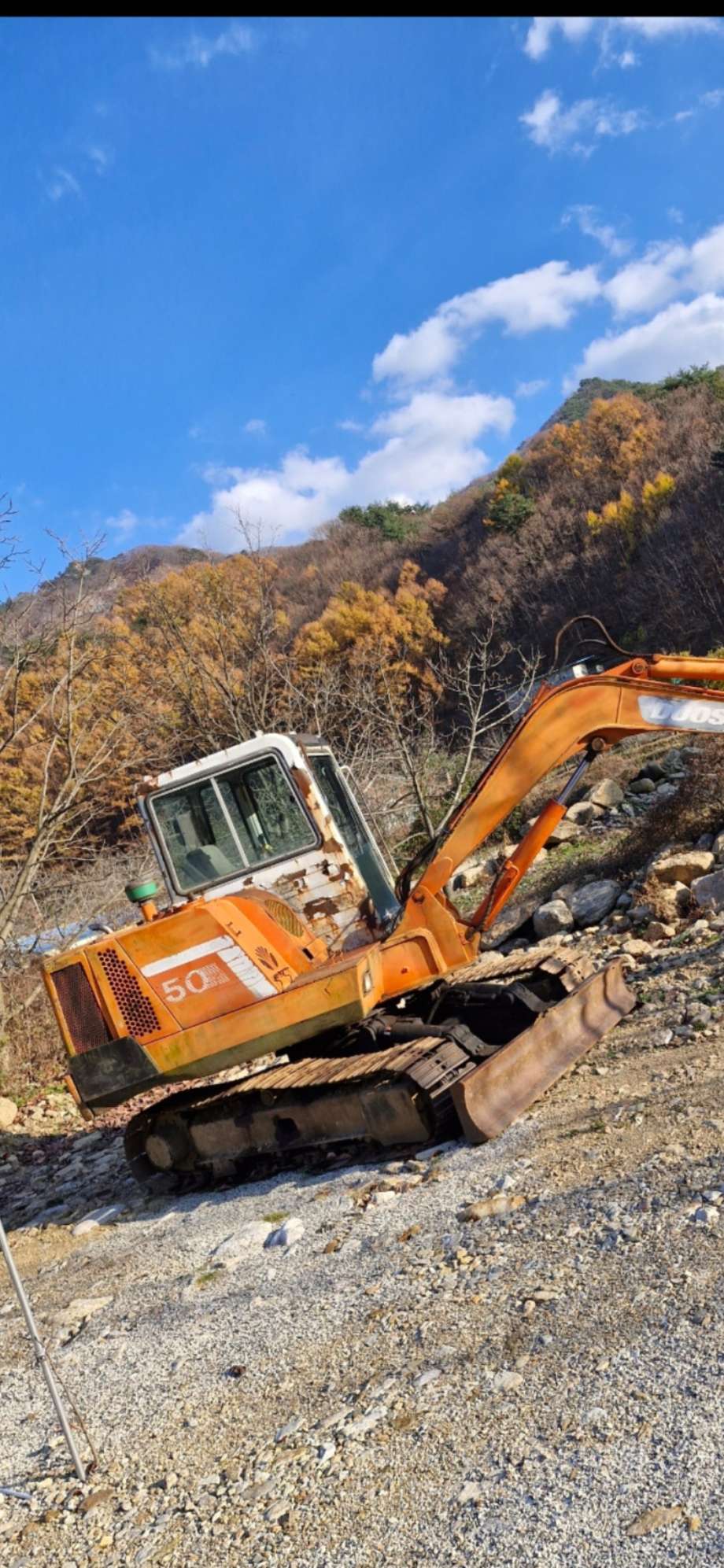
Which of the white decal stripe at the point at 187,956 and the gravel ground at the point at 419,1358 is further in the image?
the white decal stripe at the point at 187,956

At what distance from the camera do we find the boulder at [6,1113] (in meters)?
9.64

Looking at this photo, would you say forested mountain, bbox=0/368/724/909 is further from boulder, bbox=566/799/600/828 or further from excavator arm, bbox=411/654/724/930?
excavator arm, bbox=411/654/724/930

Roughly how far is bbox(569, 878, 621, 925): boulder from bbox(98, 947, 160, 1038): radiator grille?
5.06 metres

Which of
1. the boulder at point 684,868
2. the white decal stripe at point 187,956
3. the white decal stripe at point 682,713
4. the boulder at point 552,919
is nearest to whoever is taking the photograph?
the white decal stripe at point 682,713

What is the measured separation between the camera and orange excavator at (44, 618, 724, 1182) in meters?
5.71

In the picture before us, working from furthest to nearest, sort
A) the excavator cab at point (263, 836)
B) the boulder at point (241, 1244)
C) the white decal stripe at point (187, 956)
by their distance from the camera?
the excavator cab at point (263, 836), the white decal stripe at point (187, 956), the boulder at point (241, 1244)

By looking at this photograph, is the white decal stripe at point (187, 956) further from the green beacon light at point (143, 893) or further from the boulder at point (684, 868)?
the boulder at point (684, 868)

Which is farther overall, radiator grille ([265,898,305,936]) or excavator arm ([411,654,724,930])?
radiator grille ([265,898,305,936])

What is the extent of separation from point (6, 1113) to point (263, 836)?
5.01 metres

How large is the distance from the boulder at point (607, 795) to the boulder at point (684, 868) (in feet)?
13.9

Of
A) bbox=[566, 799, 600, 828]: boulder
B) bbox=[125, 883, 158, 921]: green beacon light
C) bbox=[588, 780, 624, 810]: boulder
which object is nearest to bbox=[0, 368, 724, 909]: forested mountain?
bbox=[566, 799, 600, 828]: boulder

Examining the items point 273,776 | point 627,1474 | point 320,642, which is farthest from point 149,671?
point 320,642

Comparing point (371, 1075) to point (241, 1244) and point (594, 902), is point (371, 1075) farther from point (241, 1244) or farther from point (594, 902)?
point (594, 902)

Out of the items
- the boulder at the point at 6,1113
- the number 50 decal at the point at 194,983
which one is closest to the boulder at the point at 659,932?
the number 50 decal at the point at 194,983
